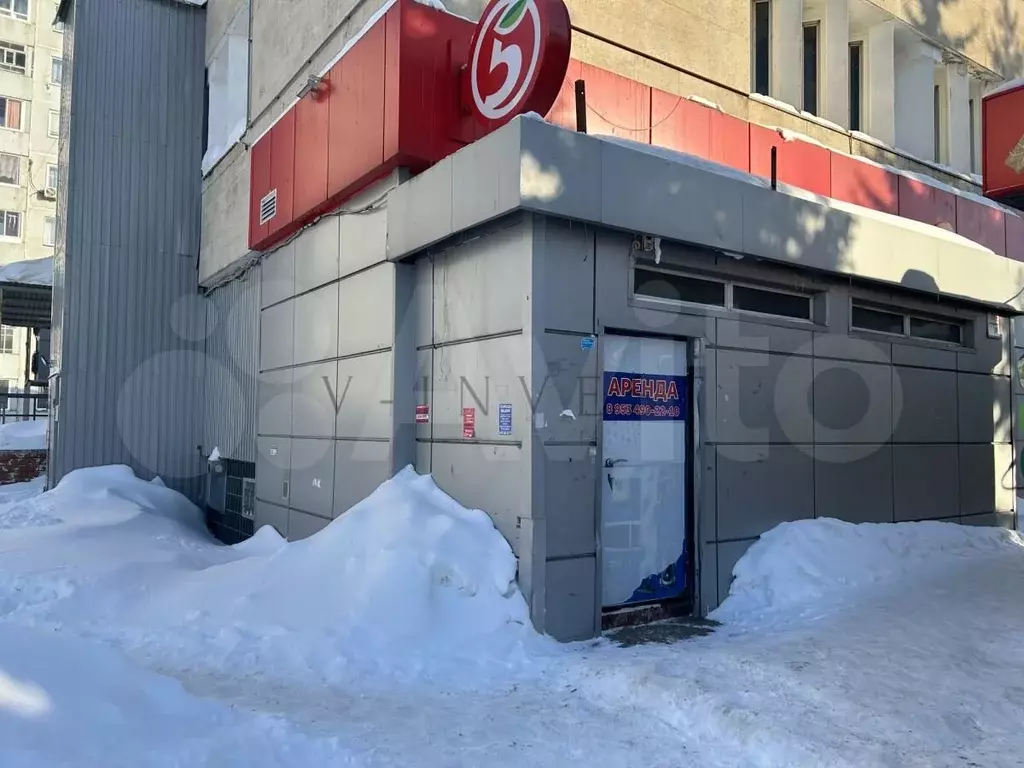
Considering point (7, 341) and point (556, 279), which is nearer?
point (556, 279)

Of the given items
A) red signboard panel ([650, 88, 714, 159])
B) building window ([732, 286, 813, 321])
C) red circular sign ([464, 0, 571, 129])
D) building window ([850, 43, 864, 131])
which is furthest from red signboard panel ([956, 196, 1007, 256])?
red circular sign ([464, 0, 571, 129])

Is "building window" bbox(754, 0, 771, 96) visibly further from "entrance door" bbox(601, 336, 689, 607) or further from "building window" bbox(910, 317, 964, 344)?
"entrance door" bbox(601, 336, 689, 607)

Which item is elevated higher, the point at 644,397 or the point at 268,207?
the point at 268,207

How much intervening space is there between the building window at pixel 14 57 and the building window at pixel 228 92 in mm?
32337

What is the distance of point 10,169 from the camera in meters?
37.7

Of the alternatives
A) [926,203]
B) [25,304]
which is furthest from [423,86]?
[25,304]

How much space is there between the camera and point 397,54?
7086mm

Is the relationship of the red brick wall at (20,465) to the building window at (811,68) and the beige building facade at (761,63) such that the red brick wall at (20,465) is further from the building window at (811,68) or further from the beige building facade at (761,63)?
the building window at (811,68)

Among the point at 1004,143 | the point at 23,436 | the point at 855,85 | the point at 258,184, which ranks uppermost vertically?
the point at 855,85

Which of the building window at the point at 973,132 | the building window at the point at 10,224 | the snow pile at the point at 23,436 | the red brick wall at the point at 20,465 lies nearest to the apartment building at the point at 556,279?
the building window at the point at 973,132

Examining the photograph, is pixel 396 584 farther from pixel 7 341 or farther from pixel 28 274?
pixel 7 341

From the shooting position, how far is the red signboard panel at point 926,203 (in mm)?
12039

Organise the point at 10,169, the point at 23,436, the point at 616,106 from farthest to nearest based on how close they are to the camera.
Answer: the point at 10,169 < the point at 23,436 < the point at 616,106

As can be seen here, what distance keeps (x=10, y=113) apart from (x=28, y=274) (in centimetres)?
2684
